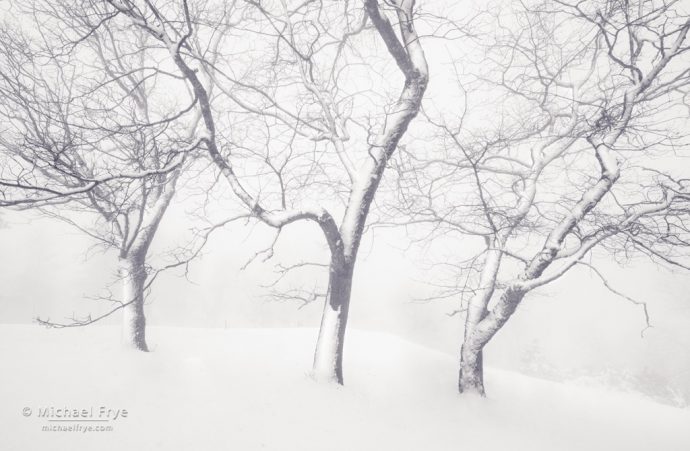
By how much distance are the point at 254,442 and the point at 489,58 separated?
7.18 metres

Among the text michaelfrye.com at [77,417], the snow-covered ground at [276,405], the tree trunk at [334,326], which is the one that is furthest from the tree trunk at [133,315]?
the tree trunk at [334,326]

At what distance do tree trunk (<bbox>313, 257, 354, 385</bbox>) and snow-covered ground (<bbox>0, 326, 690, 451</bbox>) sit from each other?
22 centimetres

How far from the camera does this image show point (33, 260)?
4109cm

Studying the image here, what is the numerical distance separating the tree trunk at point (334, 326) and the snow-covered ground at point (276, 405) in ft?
0.73

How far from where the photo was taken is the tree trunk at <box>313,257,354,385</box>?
4.63 metres

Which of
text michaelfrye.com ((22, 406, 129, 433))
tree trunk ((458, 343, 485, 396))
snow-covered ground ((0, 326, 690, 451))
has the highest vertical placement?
tree trunk ((458, 343, 485, 396))

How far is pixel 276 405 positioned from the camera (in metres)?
4.06

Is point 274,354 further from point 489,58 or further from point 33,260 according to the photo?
point 33,260

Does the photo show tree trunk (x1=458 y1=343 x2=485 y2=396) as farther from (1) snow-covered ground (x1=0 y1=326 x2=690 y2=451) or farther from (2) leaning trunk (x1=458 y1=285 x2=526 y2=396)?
(1) snow-covered ground (x1=0 y1=326 x2=690 y2=451)

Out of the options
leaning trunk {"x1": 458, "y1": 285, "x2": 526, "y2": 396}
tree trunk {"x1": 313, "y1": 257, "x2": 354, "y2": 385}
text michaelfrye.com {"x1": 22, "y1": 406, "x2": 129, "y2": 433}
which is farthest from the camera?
leaning trunk {"x1": 458, "y1": 285, "x2": 526, "y2": 396}

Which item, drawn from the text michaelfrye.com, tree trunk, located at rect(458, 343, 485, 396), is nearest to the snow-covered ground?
the text michaelfrye.com

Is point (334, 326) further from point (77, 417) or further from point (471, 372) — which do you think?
point (77, 417)

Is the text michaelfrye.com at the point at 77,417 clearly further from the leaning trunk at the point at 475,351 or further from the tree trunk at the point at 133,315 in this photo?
the leaning trunk at the point at 475,351

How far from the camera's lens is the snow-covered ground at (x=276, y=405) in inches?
136
